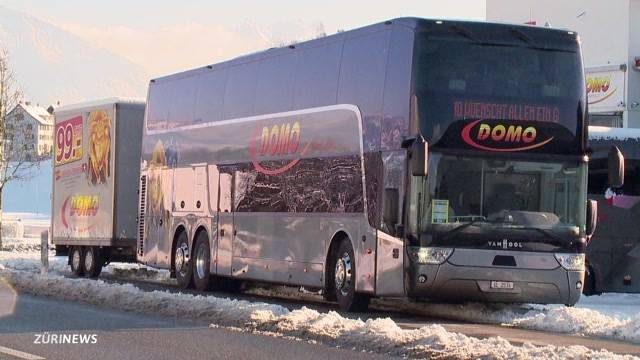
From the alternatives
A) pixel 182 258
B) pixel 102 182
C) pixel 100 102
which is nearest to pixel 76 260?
pixel 102 182

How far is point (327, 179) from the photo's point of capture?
1953 cm

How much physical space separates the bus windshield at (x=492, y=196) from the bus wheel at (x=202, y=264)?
24.9 ft

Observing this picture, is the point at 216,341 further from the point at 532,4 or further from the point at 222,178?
the point at 532,4

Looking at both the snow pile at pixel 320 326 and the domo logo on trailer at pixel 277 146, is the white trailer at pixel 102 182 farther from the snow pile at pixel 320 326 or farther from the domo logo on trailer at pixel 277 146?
the domo logo on trailer at pixel 277 146

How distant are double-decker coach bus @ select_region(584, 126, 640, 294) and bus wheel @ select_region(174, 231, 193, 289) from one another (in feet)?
24.1

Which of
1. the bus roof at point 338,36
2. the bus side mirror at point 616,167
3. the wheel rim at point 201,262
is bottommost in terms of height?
the wheel rim at point 201,262

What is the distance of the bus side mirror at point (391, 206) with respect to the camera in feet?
56.7

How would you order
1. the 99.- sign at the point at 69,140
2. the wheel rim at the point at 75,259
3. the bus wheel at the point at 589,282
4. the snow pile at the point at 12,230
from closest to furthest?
the bus wheel at the point at 589,282 < the wheel rim at the point at 75,259 < the 99.- sign at the point at 69,140 < the snow pile at the point at 12,230

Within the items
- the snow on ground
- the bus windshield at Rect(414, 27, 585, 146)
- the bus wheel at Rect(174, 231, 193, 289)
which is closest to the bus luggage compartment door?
the snow on ground

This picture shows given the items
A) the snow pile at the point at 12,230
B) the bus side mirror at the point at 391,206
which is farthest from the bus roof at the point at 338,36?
the snow pile at the point at 12,230

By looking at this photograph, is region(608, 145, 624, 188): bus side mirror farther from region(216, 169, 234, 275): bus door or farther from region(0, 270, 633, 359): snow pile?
region(216, 169, 234, 275): bus door

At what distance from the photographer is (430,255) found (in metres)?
17.0

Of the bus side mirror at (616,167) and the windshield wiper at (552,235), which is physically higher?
the bus side mirror at (616,167)

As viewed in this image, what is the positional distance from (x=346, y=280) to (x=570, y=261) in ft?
10.8
